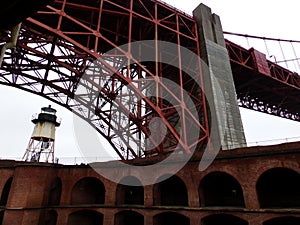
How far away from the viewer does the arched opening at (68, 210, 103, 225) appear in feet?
48.9

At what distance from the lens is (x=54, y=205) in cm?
1571

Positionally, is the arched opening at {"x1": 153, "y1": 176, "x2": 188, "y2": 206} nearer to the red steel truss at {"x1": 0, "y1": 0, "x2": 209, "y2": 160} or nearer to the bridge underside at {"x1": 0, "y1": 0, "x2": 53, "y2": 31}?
the red steel truss at {"x1": 0, "y1": 0, "x2": 209, "y2": 160}

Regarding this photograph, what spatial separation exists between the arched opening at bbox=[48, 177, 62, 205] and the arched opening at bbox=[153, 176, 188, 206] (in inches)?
320

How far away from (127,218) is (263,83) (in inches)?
851

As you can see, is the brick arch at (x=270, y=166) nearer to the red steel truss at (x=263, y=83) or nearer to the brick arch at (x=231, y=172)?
the brick arch at (x=231, y=172)

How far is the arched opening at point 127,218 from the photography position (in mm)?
13779

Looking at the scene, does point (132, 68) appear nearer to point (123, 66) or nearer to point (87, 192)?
point (123, 66)

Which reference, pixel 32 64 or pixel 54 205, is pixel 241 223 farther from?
pixel 32 64

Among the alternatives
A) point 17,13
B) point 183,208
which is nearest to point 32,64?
point 183,208

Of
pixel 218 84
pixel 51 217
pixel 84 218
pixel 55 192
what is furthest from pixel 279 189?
pixel 55 192

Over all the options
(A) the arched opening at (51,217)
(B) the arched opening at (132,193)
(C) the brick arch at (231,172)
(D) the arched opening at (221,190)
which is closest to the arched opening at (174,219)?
(D) the arched opening at (221,190)

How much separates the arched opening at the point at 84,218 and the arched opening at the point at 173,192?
5.51 metres

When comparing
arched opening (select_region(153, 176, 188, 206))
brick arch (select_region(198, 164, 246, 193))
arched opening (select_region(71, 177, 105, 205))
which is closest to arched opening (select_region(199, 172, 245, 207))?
brick arch (select_region(198, 164, 246, 193))

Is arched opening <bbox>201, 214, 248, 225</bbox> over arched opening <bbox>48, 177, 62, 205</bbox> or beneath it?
beneath
